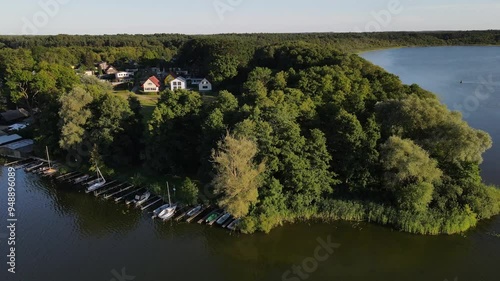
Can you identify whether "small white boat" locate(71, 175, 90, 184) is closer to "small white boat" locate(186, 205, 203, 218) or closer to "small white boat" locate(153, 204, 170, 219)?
"small white boat" locate(153, 204, 170, 219)

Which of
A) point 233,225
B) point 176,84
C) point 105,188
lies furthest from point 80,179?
point 176,84

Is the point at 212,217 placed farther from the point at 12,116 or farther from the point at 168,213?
the point at 12,116

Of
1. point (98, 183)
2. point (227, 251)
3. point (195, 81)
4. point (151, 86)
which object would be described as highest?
point (151, 86)

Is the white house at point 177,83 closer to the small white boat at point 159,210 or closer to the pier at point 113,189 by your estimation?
the pier at point 113,189

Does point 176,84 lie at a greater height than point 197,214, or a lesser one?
greater

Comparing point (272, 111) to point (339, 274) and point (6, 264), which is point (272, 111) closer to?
point (339, 274)

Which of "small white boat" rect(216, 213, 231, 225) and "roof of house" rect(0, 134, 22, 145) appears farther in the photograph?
"roof of house" rect(0, 134, 22, 145)

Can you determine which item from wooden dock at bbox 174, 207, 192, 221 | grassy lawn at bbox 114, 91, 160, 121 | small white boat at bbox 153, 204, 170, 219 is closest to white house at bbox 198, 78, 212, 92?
grassy lawn at bbox 114, 91, 160, 121
